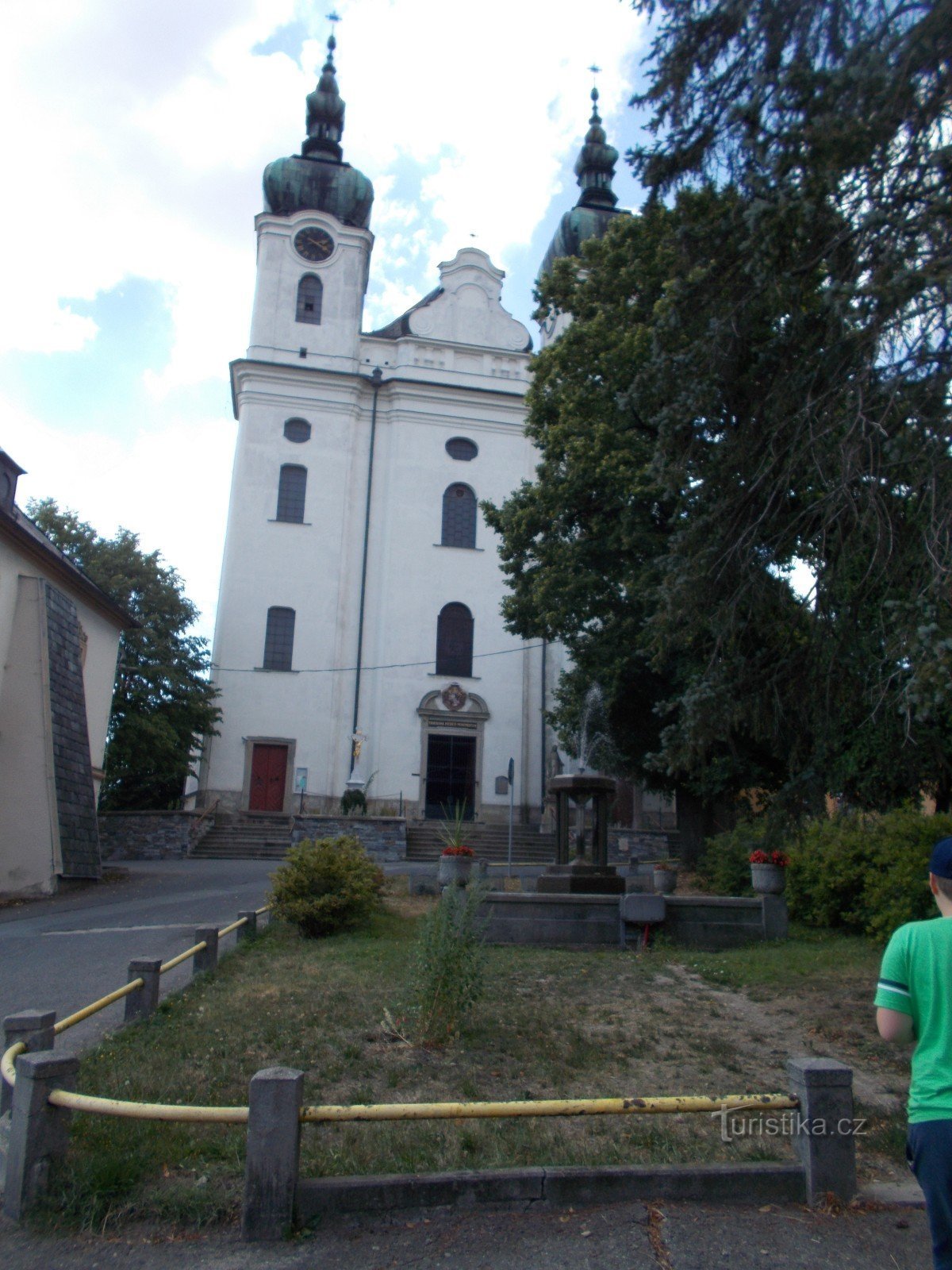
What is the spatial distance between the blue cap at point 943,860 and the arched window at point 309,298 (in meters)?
33.8

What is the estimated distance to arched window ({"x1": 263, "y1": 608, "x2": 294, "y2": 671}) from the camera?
101ft

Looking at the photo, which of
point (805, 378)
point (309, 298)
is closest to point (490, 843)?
point (309, 298)

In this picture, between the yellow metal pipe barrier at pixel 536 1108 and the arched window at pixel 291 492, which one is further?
the arched window at pixel 291 492

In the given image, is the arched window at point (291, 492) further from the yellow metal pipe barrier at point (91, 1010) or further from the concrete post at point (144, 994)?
the yellow metal pipe barrier at point (91, 1010)

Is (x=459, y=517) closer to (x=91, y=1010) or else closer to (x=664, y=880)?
(x=664, y=880)

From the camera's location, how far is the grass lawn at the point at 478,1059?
4.36 metres

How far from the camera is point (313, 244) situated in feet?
113

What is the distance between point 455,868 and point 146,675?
17041 millimetres

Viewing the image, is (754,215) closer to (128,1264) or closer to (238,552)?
(128,1264)

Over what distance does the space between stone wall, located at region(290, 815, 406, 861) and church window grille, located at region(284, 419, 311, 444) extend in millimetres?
14372

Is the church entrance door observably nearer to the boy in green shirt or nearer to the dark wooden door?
the dark wooden door

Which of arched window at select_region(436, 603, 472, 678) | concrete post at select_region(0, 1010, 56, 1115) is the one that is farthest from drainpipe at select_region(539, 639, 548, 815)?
concrete post at select_region(0, 1010, 56, 1115)

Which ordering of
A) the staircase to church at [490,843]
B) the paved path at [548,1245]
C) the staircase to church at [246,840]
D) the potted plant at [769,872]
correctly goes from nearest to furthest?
the paved path at [548,1245] → the potted plant at [769,872] → the staircase to church at [246,840] → the staircase to church at [490,843]

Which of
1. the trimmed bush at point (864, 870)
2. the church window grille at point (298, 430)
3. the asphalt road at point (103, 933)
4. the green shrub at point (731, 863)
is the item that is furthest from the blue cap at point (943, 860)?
the church window grille at point (298, 430)
